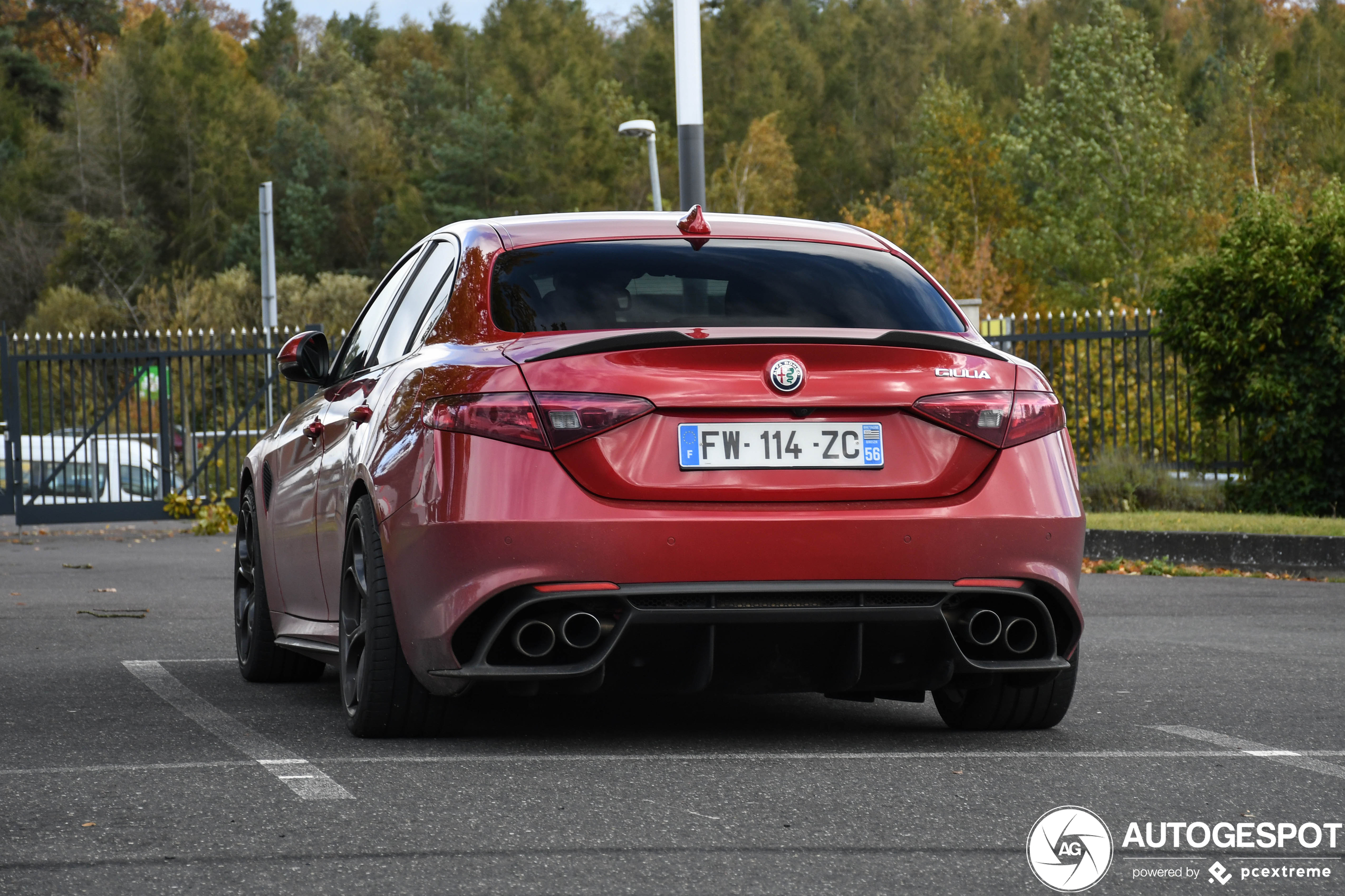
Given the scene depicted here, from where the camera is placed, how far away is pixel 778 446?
477cm

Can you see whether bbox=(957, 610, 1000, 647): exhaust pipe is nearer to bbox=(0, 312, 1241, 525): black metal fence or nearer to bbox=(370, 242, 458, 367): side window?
bbox=(370, 242, 458, 367): side window

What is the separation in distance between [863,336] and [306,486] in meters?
2.20

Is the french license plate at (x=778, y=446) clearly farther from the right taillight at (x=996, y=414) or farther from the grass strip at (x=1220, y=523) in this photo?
the grass strip at (x=1220, y=523)

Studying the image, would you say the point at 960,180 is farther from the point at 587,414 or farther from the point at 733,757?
the point at 587,414

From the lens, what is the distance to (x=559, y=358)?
4.77 metres

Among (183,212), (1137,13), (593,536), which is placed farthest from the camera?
(183,212)

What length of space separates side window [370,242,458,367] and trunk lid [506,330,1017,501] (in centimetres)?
79

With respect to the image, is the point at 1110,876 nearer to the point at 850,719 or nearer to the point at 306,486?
the point at 850,719

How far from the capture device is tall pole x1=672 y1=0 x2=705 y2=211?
589 inches

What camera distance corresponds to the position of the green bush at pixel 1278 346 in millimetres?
15867

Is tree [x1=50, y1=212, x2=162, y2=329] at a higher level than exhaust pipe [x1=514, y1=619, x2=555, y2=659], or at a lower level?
higher

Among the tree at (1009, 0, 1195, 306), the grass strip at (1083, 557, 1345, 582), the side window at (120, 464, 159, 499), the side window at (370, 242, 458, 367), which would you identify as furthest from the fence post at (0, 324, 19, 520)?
the tree at (1009, 0, 1195, 306)

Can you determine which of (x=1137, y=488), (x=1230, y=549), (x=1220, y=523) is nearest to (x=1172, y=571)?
(x=1230, y=549)

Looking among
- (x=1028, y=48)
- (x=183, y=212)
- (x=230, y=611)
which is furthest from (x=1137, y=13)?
(x=230, y=611)
